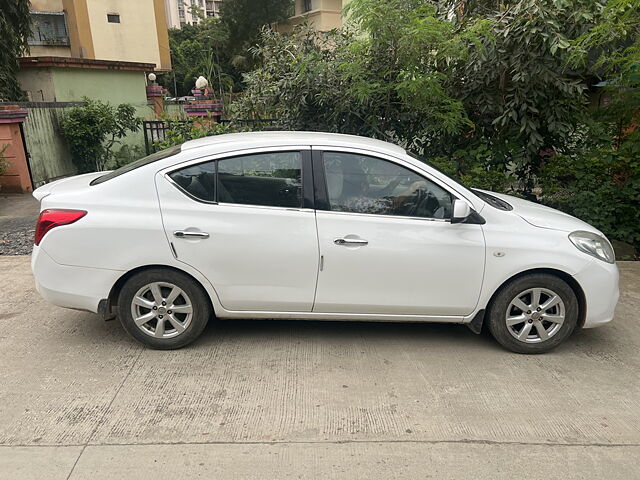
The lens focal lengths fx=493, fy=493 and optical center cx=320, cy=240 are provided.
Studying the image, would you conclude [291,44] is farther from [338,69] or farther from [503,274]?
[503,274]

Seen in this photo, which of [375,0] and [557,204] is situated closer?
[375,0]

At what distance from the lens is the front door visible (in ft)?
11.8

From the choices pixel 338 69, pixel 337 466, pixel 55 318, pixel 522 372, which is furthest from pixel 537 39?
pixel 55 318

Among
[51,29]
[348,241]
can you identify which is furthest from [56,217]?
[51,29]

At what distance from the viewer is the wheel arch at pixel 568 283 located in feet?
12.0


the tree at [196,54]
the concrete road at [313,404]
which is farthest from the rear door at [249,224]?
the tree at [196,54]

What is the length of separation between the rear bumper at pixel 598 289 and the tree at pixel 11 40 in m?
12.8

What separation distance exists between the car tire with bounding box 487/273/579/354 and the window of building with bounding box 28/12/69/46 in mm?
26425

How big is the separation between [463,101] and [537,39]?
1275mm

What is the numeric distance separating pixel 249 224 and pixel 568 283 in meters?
2.42

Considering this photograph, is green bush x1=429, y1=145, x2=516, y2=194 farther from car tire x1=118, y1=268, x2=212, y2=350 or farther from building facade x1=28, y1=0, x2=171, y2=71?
building facade x1=28, y1=0, x2=171, y2=71

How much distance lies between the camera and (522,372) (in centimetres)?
355

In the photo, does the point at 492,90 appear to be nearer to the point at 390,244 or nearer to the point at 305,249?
the point at 390,244

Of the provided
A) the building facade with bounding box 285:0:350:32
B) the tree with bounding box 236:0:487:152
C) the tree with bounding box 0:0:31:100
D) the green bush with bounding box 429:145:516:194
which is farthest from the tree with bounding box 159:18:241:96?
the green bush with bounding box 429:145:516:194
